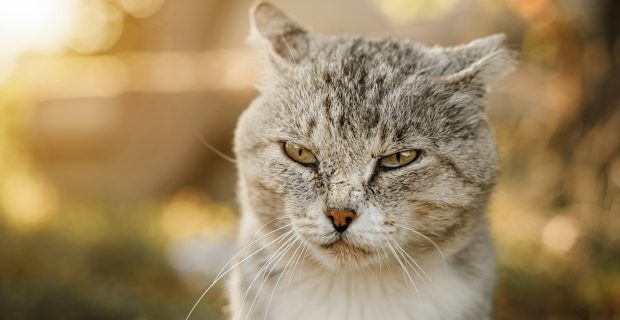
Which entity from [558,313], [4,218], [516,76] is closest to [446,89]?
[558,313]

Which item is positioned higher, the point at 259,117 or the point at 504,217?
the point at 259,117

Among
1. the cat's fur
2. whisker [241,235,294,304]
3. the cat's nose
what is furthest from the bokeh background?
the cat's nose

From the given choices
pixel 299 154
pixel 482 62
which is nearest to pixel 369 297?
pixel 299 154

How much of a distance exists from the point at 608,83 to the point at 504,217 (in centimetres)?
107

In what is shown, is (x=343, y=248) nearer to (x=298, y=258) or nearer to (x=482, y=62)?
(x=298, y=258)

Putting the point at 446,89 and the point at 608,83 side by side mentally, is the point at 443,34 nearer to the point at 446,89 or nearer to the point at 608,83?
the point at 608,83

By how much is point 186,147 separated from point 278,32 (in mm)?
4557

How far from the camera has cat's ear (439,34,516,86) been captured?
2252 millimetres

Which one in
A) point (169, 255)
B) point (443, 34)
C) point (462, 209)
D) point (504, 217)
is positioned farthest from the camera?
point (443, 34)

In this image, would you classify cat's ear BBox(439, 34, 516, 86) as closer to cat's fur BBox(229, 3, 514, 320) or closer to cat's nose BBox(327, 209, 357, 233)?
cat's fur BBox(229, 3, 514, 320)

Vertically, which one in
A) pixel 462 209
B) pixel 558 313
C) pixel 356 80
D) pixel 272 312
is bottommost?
pixel 558 313

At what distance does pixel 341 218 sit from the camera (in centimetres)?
200

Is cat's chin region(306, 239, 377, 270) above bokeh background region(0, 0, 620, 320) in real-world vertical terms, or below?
below

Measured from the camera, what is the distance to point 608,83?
4.26 metres
